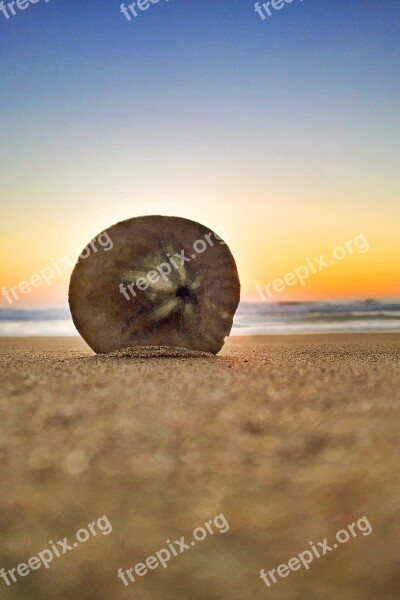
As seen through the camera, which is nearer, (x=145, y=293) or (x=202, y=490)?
(x=202, y=490)

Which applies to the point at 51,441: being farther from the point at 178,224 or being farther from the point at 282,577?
the point at 178,224

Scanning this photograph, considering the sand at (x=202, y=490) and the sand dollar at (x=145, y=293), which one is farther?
the sand dollar at (x=145, y=293)

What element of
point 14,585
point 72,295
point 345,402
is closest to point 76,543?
point 14,585

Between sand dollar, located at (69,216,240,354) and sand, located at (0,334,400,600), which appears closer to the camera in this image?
sand, located at (0,334,400,600)

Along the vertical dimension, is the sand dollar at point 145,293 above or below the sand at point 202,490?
below

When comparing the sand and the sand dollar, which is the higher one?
the sand
